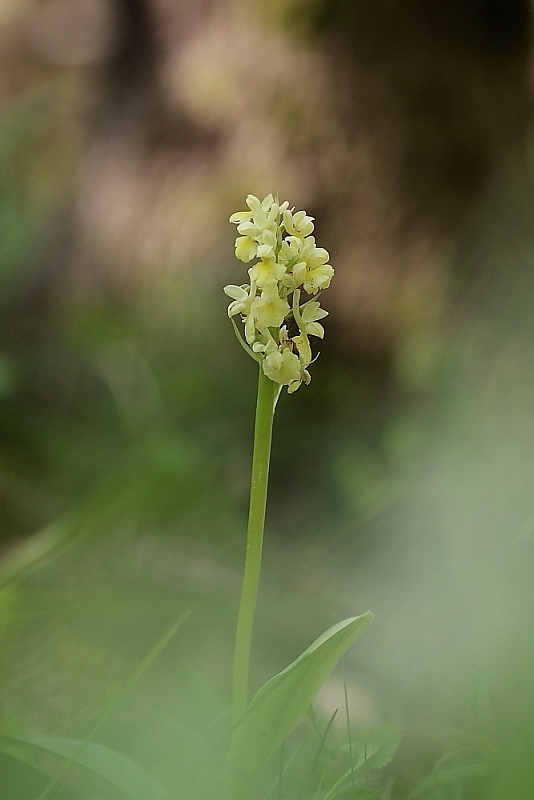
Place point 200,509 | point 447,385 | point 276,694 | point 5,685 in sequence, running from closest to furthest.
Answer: point 276,694 → point 5,685 → point 200,509 → point 447,385

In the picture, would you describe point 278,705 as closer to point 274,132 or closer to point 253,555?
point 253,555

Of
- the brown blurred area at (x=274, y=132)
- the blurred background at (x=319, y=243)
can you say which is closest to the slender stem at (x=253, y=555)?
the blurred background at (x=319, y=243)

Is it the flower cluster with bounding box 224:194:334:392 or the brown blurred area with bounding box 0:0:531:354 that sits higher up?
the brown blurred area with bounding box 0:0:531:354

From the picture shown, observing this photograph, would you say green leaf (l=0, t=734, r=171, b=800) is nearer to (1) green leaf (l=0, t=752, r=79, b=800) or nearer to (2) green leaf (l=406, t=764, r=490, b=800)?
(1) green leaf (l=0, t=752, r=79, b=800)

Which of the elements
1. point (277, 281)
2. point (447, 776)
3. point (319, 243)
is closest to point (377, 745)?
point (447, 776)

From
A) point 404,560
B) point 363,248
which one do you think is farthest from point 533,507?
point 363,248

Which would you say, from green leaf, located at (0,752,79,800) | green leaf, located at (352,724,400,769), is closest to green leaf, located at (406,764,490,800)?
green leaf, located at (352,724,400,769)

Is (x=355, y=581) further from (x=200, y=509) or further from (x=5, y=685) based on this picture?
(x=5, y=685)

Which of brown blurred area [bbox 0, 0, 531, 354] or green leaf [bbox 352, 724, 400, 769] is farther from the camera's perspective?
brown blurred area [bbox 0, 0, 531, 354]
